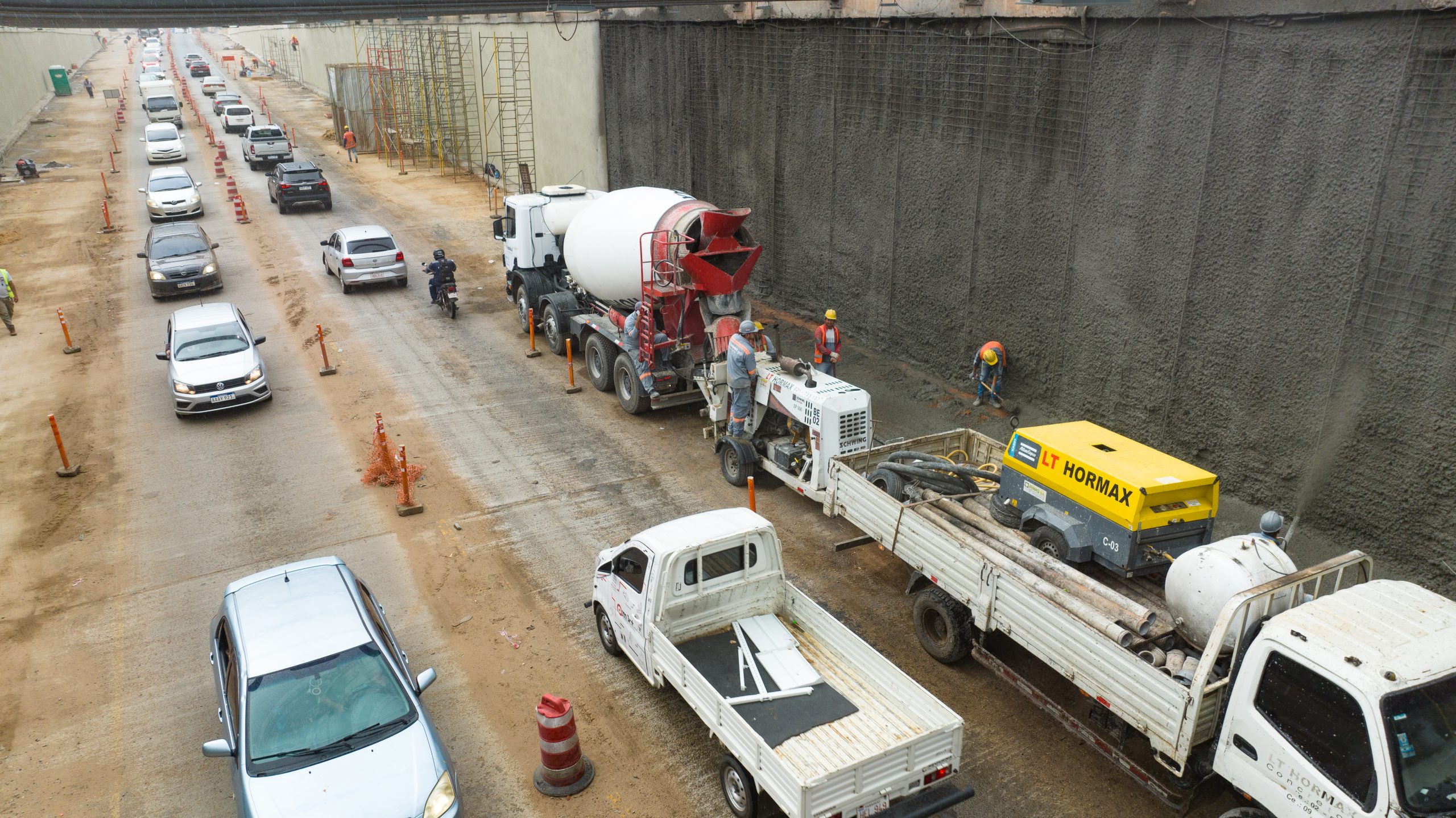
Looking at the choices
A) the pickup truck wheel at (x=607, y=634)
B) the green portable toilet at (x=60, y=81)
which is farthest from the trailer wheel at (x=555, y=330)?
the green portable toilet at (x=60, y=81)

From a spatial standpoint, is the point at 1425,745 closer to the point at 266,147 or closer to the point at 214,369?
the point at 214,369

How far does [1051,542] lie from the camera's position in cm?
889

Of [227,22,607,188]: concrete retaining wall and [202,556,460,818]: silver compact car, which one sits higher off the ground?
[227,22,607,188]: concrete retaining wall

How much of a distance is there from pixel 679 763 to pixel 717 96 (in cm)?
1666

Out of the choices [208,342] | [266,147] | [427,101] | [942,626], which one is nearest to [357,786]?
[942,626]

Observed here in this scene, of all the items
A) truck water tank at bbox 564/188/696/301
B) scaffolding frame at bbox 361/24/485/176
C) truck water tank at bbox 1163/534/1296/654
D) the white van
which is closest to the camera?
truck water tank at bbox 1163/534/1296/654

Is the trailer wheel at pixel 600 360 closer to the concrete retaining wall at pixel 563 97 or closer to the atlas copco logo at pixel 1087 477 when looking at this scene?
the atlas copco logo at pixel 1087 477

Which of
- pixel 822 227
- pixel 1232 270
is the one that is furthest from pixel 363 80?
pixel 1232 270

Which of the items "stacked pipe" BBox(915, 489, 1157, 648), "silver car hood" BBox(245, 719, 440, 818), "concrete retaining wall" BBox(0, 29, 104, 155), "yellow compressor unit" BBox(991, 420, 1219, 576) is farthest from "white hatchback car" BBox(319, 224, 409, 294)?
"concrete retaining wall" BBox(0, 29, 104, 155)

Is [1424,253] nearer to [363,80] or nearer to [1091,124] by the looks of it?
[1091,124]

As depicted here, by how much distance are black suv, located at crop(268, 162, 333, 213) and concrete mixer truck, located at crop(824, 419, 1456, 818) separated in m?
26.4

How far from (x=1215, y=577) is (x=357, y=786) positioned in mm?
6538

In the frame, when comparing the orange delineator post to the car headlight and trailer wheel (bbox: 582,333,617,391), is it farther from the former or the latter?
the car headlight

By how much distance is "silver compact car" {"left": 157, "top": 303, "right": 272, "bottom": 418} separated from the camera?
15055 mm
